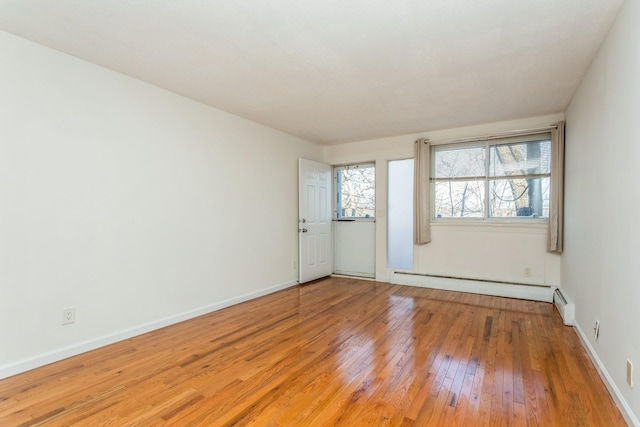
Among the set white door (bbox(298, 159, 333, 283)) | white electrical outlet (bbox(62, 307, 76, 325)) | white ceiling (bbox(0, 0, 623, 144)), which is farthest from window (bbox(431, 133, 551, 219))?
white electrical outlet (bbox(62, 307, 76, 325))

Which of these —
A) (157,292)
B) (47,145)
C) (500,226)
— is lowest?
(157,292)

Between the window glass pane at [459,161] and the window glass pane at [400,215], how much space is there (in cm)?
43

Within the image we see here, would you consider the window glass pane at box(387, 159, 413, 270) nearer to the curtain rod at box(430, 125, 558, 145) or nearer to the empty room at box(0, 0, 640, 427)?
the curtain rod at box(430, 125, 558, 145)

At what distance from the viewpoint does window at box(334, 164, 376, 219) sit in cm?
556

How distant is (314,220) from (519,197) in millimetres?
3005

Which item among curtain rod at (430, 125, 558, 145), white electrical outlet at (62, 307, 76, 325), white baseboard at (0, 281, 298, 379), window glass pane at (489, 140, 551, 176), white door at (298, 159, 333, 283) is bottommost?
white baseboard at (0, 281, 298, 379)

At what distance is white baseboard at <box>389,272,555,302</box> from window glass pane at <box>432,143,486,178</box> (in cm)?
155

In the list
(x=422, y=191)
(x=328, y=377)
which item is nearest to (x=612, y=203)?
(x=328, y=377)

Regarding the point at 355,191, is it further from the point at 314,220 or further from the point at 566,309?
the point at 566,309

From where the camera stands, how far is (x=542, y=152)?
4.12 meters

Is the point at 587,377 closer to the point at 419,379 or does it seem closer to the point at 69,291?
the point at 419,379

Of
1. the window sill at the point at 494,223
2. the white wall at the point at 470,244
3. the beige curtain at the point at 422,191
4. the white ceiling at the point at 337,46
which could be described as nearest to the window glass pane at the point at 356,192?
the white wall at the point at 470,244

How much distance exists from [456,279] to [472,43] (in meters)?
3.31

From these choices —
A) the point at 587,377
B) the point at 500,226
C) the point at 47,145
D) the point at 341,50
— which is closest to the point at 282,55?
the point at 341,50
